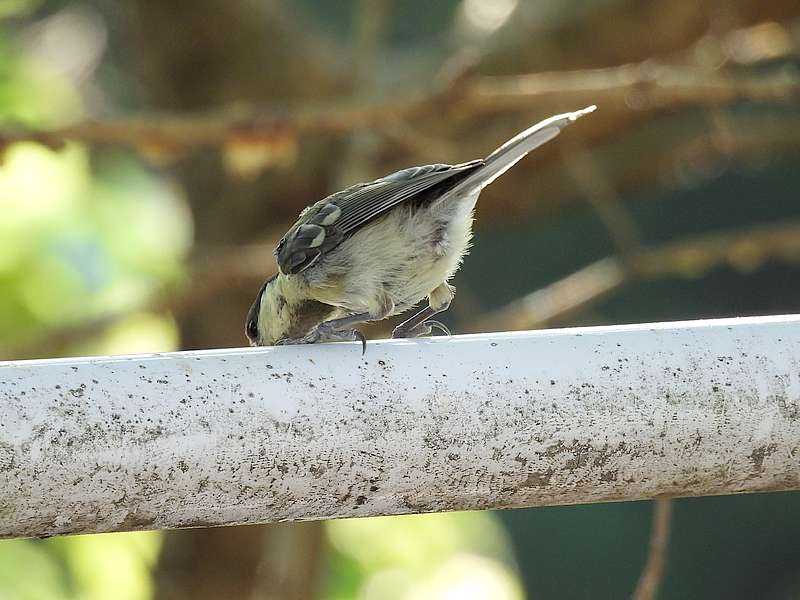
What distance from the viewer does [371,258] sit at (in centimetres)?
315

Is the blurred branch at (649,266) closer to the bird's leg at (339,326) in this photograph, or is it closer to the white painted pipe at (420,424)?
the bird's leg at (339,326)

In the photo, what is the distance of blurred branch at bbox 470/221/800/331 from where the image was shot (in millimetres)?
5113

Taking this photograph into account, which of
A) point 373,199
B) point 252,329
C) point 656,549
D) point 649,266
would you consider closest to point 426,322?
point 373,199

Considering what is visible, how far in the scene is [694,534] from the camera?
8234 mm

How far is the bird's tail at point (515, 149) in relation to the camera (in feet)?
9.00

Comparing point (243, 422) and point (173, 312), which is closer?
point (243, 422)

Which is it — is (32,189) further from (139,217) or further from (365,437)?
(365,437)

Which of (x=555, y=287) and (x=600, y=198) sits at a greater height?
(x=600, y=198)

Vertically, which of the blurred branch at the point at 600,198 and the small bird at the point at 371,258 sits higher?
the blurred branch at the point at 600,198

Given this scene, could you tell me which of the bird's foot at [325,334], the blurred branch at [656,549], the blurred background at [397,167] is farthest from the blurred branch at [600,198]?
the blurred branch at [656,549]

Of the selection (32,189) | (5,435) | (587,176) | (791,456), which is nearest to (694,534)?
(587,176)

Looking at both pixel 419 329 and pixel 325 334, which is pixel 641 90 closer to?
pixel 419 329

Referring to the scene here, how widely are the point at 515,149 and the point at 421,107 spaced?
1618 mm

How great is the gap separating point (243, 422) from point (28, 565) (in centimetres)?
649
